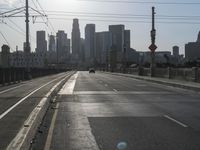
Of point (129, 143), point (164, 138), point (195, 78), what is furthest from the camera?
point (195, 78)

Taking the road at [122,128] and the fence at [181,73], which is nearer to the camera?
the road at [122,128]

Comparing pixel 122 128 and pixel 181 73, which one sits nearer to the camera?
pixel 122 128

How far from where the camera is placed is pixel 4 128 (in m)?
13.5

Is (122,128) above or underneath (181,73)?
underneath

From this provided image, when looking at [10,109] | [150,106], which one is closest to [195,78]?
[150,106]

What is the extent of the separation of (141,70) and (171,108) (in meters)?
61.9

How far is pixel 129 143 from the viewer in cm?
1152

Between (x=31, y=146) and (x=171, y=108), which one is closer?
(x=31, y=146)

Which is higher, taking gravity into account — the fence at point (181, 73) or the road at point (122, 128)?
the fence at point (181, 73)

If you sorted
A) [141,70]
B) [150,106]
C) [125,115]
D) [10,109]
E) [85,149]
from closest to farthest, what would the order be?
[85,149] < [125,115] < [10,109] < [150,106] < [141,70]

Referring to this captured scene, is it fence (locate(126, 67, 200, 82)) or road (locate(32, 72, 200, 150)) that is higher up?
fence (locate(126, 67, 200, 82))

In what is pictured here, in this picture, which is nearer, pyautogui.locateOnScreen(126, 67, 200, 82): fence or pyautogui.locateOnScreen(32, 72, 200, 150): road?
pyautogui.locateOnScreen(32, 72, 200, 150): road

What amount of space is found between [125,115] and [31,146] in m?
7.16

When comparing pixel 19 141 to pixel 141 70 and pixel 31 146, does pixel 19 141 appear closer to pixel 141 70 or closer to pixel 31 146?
pixel 31 146
